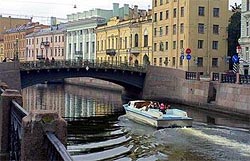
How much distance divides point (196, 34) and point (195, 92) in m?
16.6

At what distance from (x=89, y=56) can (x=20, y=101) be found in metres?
72.5

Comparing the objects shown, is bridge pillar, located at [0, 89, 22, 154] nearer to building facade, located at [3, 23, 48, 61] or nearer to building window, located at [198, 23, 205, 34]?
building window, located at [198, 23, 205, 34]

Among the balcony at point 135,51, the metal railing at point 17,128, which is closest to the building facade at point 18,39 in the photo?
the balcony at point 135,51

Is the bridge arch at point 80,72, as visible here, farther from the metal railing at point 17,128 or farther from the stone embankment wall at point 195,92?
the metal railing at point 17,128

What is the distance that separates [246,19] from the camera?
4912cm

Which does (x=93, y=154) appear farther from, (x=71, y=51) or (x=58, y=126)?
(x=71, y=51)

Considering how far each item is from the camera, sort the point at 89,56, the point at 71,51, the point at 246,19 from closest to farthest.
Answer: the point at 246,19, the point at 89,56, the point at 71,51

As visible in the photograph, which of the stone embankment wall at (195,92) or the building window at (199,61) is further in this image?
the building window at (199,61)

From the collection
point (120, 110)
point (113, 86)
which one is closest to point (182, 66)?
point (113, 86)

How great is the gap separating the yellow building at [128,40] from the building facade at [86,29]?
4.08 m

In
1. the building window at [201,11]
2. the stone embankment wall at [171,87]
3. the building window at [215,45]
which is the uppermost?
the building window at [201,11]

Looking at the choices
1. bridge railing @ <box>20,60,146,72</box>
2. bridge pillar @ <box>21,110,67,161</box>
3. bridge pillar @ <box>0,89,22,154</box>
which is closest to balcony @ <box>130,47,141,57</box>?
bridge railing @ <box>20,60,146,72</box>

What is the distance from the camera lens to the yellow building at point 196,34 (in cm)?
5825

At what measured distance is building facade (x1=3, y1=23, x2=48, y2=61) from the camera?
115 metres
